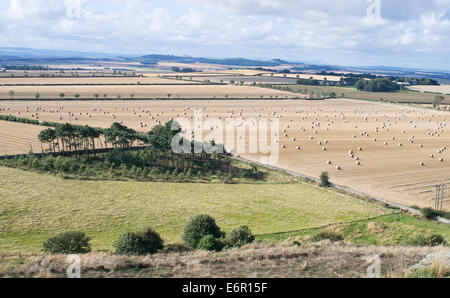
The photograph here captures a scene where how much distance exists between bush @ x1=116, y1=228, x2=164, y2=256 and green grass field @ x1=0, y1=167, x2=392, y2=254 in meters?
4.50

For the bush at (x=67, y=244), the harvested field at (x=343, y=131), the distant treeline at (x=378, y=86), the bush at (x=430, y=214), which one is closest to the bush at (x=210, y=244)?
the bush at (x=67, y=244)

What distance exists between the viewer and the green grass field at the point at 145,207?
103ft

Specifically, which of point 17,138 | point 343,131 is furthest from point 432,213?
point 17,138

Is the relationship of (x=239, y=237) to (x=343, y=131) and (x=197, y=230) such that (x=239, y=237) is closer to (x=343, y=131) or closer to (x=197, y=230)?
(x=197, y=230)

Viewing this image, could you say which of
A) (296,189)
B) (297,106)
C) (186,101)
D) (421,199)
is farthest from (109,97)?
(421,199)

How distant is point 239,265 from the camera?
14578 millimetres

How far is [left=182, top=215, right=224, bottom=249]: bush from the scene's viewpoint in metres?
26.7

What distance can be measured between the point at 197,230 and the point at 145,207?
452 inches

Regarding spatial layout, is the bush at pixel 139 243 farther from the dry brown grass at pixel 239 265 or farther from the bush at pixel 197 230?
the dry brown grass at pixel 239 265

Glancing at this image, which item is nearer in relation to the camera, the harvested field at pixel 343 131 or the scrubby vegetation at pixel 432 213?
the scrubby vegetation at pixel 432 213

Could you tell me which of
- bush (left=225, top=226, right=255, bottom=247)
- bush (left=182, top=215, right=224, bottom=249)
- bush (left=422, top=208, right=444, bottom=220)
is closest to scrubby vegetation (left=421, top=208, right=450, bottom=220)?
bush (left=422, top=208, right=444, bottom=220)

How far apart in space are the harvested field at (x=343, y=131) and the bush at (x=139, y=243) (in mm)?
25892
